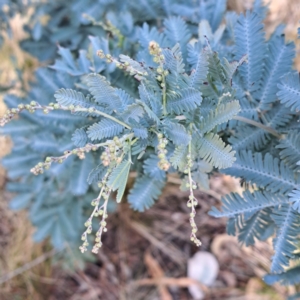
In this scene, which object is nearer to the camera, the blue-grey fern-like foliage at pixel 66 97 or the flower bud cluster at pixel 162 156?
the flower bud cluster at pixel 162 156

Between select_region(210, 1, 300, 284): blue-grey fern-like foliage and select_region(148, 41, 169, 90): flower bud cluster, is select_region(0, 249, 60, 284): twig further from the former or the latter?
select_region(148, 41, 169, 90): flower bud cluster

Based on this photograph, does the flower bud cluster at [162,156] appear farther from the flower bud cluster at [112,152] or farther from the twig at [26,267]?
the twig at [26,267]

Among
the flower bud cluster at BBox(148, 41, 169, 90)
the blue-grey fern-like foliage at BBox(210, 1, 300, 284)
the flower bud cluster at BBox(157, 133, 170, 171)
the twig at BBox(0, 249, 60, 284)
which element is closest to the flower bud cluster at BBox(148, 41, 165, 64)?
the flower bud cluster at BBox(148, 41, 169, 90)

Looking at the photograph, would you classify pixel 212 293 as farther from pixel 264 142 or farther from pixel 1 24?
pixel 1 24

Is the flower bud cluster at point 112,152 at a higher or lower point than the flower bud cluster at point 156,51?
lower

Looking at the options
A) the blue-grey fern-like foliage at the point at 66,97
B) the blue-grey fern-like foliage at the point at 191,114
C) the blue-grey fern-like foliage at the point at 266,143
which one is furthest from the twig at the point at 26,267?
the blue-grey fern-like foliage at the point at 266,143

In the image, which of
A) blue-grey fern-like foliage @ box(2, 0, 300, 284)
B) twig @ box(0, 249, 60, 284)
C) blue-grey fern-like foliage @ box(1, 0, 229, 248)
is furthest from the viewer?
twig @ box(0, 249, 60, 284)

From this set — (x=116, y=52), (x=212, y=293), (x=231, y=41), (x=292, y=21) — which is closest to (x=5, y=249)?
(x=212, y=293)

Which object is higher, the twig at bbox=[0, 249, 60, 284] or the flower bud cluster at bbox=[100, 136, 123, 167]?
the flower bud cluster at bbox=[100, 136, 123, 167]

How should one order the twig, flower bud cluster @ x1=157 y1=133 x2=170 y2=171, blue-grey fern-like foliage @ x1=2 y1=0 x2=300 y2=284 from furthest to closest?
the twig < blue-grey fern-like foliage @ x1=2 y1=0 x2=300 y2=284 < flower bud cluster @ x1=157 y1=133 x2=170 y2=171
